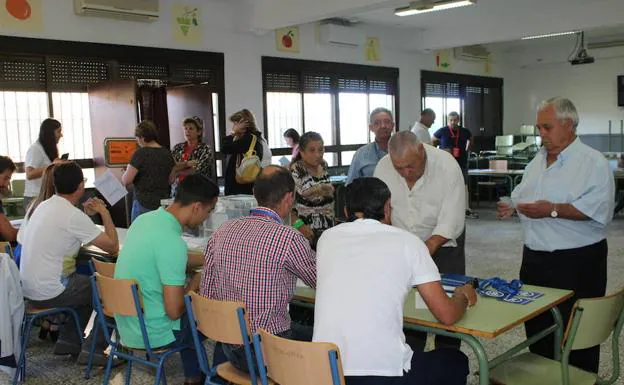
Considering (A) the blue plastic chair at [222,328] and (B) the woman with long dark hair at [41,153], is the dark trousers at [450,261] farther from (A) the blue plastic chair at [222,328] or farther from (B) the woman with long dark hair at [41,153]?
(B) the woman with long dark hair at [41,153]

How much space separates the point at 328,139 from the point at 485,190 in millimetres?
3488

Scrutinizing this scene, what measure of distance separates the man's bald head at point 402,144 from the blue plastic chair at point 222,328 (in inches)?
43.1

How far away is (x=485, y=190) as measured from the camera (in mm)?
11336

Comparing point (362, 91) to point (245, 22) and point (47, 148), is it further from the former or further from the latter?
point (47, 148)

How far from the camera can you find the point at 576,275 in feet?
8.78

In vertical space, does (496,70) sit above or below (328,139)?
above

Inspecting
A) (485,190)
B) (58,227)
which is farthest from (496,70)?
(58,227)

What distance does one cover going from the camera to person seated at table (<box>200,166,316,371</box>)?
2211 mm

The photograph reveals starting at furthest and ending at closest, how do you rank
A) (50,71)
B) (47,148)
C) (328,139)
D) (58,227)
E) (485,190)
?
1. (485,190)
2. (328,139)
3. (50,71)
4. (47,148)
5. (58,227)

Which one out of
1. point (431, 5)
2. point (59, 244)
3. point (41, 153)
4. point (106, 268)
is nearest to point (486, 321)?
point (106, 268)

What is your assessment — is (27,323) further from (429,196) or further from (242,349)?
(429,196)

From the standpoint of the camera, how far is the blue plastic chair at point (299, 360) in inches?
68.6

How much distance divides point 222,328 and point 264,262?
0.30 metres

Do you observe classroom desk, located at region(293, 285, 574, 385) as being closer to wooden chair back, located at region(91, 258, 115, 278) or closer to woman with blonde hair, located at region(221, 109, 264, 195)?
wooden chair back, located at region(91, 258, 115, 278)
